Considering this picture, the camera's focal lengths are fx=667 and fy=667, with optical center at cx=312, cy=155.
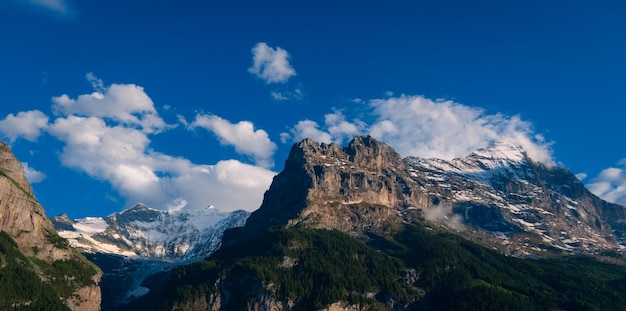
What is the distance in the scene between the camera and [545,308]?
222 feet
